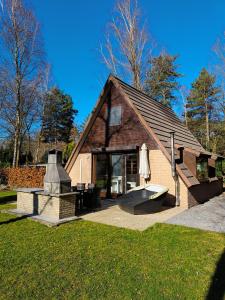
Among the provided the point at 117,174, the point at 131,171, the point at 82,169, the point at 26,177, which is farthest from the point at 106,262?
the point at 26,177

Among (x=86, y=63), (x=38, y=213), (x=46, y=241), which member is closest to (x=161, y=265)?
(x=46, y=241)

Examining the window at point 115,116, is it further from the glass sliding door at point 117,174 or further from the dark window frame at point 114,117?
the glass sliding door at point 117,174

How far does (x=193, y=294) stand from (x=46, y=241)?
10.6 feet

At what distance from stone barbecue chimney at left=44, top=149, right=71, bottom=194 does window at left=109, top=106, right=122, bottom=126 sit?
468 centimetres

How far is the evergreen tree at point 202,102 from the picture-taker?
31119mm

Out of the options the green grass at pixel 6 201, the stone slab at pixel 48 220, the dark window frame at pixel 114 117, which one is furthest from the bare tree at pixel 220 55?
the stone slab at pixel 48 220

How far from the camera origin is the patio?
260 inches

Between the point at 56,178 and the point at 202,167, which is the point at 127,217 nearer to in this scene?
the point at 56,178

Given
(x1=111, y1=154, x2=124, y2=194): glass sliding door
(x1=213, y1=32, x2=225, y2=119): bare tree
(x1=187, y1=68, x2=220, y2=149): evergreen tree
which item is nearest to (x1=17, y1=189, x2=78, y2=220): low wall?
(x1=111, y1=154, x2=124, y2=194): glass sliding door

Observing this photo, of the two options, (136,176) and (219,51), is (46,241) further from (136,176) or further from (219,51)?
(219,51)

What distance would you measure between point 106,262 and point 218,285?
177 cm

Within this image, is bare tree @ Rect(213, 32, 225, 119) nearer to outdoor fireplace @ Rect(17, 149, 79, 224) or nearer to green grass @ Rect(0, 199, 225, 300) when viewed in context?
outdoor fireplace @ Rect(17, 149, 79, 224)

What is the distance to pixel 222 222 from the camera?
22.5 feet

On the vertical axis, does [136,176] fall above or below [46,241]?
above
